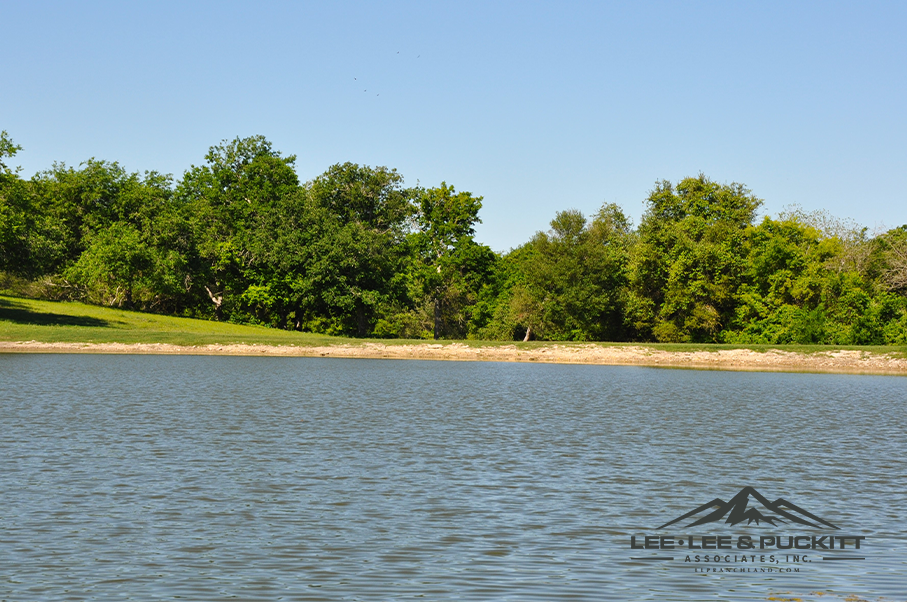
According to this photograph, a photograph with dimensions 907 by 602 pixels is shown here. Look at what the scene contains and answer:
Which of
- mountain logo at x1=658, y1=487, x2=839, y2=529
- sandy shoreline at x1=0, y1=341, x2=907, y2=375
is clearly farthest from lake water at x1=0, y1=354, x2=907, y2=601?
sandy shoreline at x1=0, y1=341, x2=907, y2=375

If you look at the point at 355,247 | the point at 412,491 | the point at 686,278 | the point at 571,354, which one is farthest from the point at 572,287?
the point at 412,491

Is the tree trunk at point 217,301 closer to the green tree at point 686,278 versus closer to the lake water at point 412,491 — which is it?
the green tree at point 686,278

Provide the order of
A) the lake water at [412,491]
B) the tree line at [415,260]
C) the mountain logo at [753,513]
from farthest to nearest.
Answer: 1. the tree line at [415,260]
2. the mountain logo at [753,513]
3. the lake water at [412,491]

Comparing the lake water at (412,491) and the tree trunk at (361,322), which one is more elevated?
the tree trunk at (361,322)

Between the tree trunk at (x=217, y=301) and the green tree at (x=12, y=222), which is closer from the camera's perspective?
the green tree at (x=12, y=222)

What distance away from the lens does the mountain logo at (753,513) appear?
1379 cm

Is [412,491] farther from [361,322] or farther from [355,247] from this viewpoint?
[361,322]

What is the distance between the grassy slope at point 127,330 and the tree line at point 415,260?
422cm

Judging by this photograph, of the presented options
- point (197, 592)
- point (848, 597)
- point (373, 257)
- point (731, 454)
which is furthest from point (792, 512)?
point (373, 257)

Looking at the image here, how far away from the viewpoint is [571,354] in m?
69.1

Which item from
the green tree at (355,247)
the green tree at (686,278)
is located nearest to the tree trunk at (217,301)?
the green tree at (355,247)

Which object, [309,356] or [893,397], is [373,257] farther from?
[893,397]

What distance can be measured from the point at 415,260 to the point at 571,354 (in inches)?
1401

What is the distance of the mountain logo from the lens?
1379 cm
